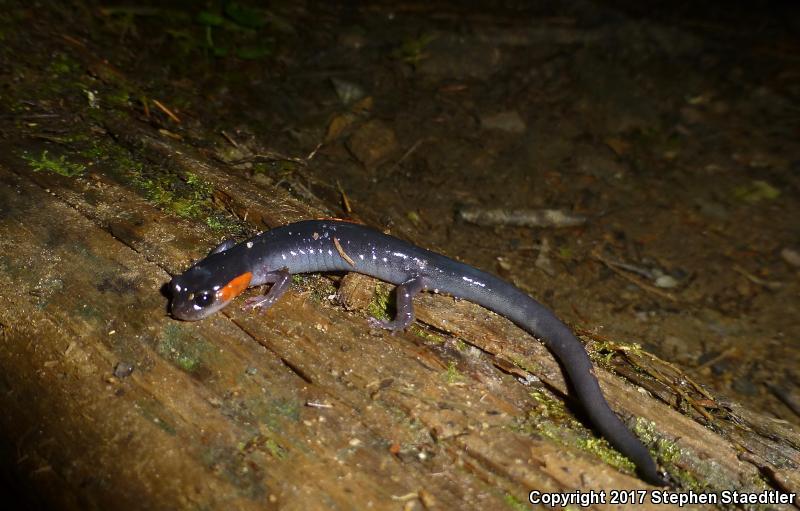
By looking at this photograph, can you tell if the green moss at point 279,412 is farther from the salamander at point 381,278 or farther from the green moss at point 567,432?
the green moss at point 567,432

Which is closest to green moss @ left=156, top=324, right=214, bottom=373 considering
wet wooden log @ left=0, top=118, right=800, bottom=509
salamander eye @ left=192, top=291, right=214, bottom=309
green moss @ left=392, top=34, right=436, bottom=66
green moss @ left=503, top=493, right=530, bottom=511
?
wet wooden log @ left=0, top=118, right=800, bottom=509

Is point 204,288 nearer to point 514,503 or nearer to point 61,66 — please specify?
point 514,503

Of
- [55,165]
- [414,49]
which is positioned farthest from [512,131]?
[55,165]

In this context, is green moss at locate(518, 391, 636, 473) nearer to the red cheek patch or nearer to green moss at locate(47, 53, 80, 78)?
the red cheek patch

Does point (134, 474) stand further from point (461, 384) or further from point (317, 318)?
point (461, 384)

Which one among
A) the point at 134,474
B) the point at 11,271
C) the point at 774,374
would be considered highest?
the point at 11,271

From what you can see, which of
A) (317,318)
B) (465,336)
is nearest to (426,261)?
(465,336)
